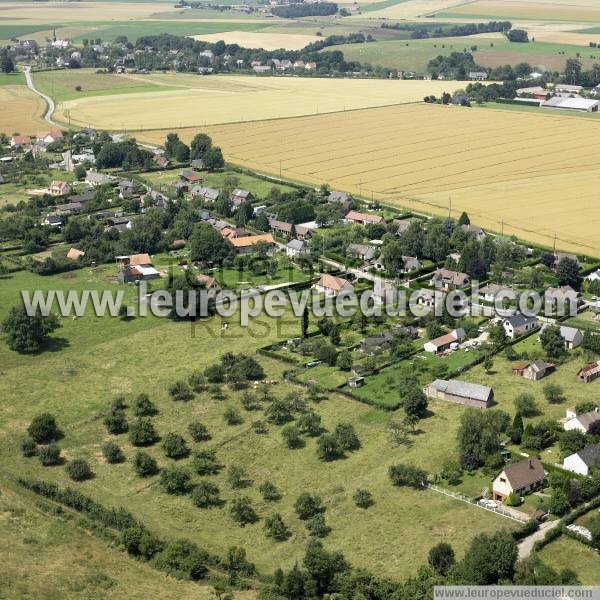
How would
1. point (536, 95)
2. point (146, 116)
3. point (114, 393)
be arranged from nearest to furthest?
point (114, 393) → point (146, 116) → point (536, 95)

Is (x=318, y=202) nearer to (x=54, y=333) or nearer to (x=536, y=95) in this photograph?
(x=54, y=333)

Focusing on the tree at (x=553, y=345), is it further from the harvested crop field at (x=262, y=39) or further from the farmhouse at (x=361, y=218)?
the harvested crop field at (x=262, y=39)

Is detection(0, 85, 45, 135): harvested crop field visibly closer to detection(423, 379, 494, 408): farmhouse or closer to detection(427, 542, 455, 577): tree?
detection(423, 379, 494, 408): farmhouse

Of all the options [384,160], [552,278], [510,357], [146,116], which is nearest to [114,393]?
[510,357]

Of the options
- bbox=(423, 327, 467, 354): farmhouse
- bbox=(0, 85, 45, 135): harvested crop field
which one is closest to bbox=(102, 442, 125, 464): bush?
bbox=(423, 327, 467, 354): farmhouse

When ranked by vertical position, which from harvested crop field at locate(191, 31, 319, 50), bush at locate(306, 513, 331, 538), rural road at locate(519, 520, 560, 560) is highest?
harvested crop field at locate(191, 31, 319, 50)

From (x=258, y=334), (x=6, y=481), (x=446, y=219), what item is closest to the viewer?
(x=6, y=481)

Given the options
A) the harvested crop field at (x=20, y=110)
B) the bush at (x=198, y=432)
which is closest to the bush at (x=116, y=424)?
the bush at (x=198, y=432)
